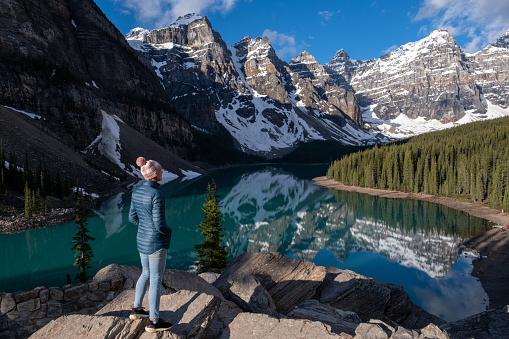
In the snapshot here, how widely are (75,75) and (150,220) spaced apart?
10385cm

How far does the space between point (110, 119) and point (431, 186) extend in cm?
9130

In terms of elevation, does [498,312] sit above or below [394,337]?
below

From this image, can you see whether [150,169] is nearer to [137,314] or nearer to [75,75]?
[137,314]

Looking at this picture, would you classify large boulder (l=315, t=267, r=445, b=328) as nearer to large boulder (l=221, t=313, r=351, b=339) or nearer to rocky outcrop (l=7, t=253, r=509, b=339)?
rocky outcrop (l=7, t=253, r=509, b=339)

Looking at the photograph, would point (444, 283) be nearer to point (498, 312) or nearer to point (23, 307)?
point (498, 312)

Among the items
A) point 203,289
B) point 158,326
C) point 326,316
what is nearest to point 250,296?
point 203,289

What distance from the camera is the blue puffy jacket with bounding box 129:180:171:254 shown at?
17.5 feet

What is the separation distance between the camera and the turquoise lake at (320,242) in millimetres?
20906

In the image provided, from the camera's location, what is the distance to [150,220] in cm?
546

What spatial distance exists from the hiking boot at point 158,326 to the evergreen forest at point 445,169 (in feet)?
176

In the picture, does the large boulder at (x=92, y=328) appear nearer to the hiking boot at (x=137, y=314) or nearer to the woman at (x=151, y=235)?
the hiking boot at (x=137, y=314)

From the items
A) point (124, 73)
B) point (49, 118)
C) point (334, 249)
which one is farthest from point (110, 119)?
point (334, 249)

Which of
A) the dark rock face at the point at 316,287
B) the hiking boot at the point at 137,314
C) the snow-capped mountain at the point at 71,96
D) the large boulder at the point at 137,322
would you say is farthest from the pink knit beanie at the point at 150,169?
the snow-capped mountain at the point at 71,96

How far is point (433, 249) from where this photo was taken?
30016 millimetres
